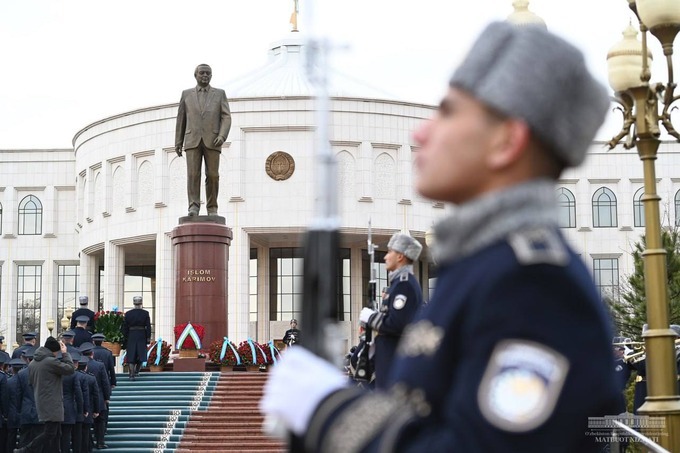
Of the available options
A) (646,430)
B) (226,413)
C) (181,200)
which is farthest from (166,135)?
(646,430)

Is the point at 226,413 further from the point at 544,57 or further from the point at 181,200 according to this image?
the point at 181,200

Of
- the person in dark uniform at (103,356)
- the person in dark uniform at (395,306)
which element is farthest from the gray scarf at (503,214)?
the person in dark uniform at (103,356)

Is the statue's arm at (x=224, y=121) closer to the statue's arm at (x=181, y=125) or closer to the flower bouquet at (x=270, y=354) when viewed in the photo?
the statue's arm at (x=181, y=125)

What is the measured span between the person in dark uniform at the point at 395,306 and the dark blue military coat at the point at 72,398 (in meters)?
7.40

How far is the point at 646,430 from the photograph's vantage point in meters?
9.62

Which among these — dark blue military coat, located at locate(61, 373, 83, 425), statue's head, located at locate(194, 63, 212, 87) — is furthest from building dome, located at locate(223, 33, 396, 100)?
dark blue military coat, located at locate(61, 373, 83, 425)

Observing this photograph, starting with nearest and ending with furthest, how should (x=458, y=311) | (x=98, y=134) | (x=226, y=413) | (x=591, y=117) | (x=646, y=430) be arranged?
1. (x=458, y=311)
2. (x=591, y=117)
3. (x=646, y=430)
4. (x=226, y=413)
5. (x=98, y=134)

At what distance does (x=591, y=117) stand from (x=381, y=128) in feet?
143

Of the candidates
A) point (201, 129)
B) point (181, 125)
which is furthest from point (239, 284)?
point (201, 129)

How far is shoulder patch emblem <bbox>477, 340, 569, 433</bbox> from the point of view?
1.79 m

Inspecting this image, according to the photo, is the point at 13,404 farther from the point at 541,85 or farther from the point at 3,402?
the point at 541,85

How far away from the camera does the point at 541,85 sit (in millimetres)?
2035

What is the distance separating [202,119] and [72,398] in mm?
8625

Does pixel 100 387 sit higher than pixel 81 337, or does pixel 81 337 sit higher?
pixel 81 337
